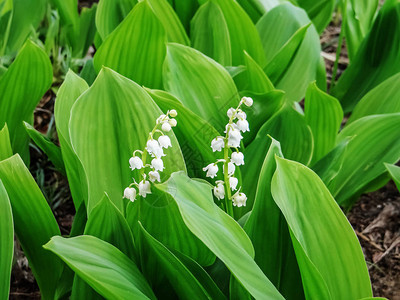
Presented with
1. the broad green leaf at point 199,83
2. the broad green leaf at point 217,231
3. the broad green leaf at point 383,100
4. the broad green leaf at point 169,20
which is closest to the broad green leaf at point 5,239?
the broad green leaf at point 217,231

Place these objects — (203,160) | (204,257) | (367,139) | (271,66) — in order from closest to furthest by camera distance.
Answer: (204,257) → (203,160) → (367,139) → (271,66)

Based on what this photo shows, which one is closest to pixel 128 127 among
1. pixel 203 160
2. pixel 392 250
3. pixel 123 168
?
pixel 123 168

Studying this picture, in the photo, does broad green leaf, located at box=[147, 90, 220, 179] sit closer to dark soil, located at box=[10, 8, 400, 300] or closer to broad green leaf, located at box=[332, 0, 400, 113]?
dark soil, located at box=[10, 8, 400, 300]

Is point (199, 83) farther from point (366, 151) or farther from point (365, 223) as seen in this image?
point (365, 223)

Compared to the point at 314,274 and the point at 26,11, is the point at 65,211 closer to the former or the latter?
the point at 26,11

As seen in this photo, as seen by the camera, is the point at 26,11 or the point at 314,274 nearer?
the point at 314,274
